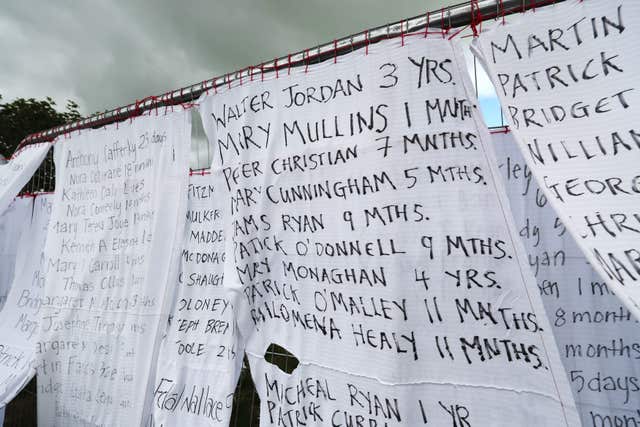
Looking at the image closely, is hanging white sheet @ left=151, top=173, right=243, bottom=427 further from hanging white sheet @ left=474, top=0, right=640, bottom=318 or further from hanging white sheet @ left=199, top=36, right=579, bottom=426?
hanging white sheet @ left=474, top=0, right=640, bottom=318

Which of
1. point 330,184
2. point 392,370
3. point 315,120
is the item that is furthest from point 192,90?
point 392,370

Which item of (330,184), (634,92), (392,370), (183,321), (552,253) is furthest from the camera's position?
(183,321)

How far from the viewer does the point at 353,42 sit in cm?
130

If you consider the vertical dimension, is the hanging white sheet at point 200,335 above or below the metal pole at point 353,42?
below

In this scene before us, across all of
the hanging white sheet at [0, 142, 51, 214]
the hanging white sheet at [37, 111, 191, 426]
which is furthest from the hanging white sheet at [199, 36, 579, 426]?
the hanging white sheet at [0, 142, 51, 214]

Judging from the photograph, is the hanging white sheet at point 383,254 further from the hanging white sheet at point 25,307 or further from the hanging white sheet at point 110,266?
the hanging white sheet at point 25,307

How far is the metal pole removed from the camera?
1.06 meters

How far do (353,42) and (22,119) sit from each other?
1379 centimetres

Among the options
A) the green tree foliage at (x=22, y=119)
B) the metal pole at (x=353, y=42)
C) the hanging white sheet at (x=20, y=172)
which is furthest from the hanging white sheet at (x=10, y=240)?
the green tree foliage at (x=22, y=119)

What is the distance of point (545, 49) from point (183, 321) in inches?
63.6

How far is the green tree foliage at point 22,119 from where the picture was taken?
1101cm

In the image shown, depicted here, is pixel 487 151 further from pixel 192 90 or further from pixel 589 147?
pixel 192 90

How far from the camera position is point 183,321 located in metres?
1.65

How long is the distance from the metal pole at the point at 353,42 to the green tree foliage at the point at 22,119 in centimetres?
1081
